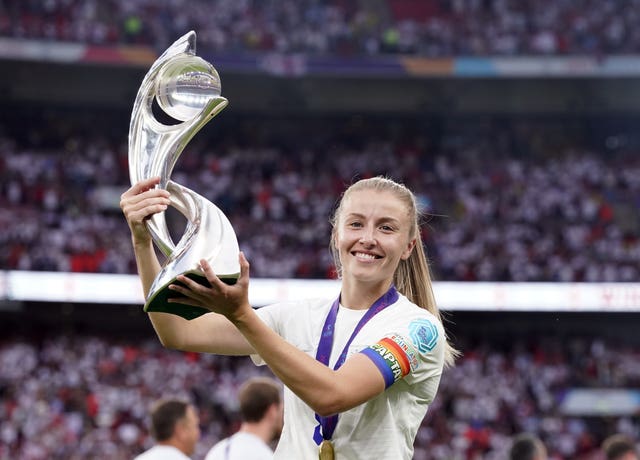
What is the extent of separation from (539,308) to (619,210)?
439 cm

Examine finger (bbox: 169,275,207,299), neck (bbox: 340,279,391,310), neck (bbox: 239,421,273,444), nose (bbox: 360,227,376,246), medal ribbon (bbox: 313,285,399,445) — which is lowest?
neck (bbox: 239,421,273,444)

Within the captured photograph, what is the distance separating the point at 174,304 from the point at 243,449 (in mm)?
3085

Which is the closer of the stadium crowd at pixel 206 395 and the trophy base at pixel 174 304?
→ the trophy base at pixel 174 304

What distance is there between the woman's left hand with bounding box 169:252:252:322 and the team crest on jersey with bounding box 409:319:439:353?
0.52 meters

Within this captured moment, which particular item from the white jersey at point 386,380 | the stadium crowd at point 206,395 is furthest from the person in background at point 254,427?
the stadium crowd at point 206,395

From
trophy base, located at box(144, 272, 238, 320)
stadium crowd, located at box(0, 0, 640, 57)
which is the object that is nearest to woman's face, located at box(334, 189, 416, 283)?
trophy base, located at box(144, 272, 238, 320)

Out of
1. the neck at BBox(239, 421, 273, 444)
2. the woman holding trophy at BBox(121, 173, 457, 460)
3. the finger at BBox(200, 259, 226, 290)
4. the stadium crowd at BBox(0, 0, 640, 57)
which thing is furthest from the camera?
the stadium crowd at BBox(0, 0, 640, 57)

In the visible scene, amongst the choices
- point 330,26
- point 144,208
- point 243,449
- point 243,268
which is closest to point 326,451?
point 243,268

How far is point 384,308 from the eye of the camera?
8.08 ft

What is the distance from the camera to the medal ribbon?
2.31 meters

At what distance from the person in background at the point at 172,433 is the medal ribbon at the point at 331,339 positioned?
2916mm

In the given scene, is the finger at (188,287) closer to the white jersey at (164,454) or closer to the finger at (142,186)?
the finger at (142,186)

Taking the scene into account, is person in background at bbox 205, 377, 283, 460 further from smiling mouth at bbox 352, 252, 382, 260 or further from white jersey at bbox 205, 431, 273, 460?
smiling mouth at bbox 352, 252, 382, 260

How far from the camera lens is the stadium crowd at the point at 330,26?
24.2 meters
